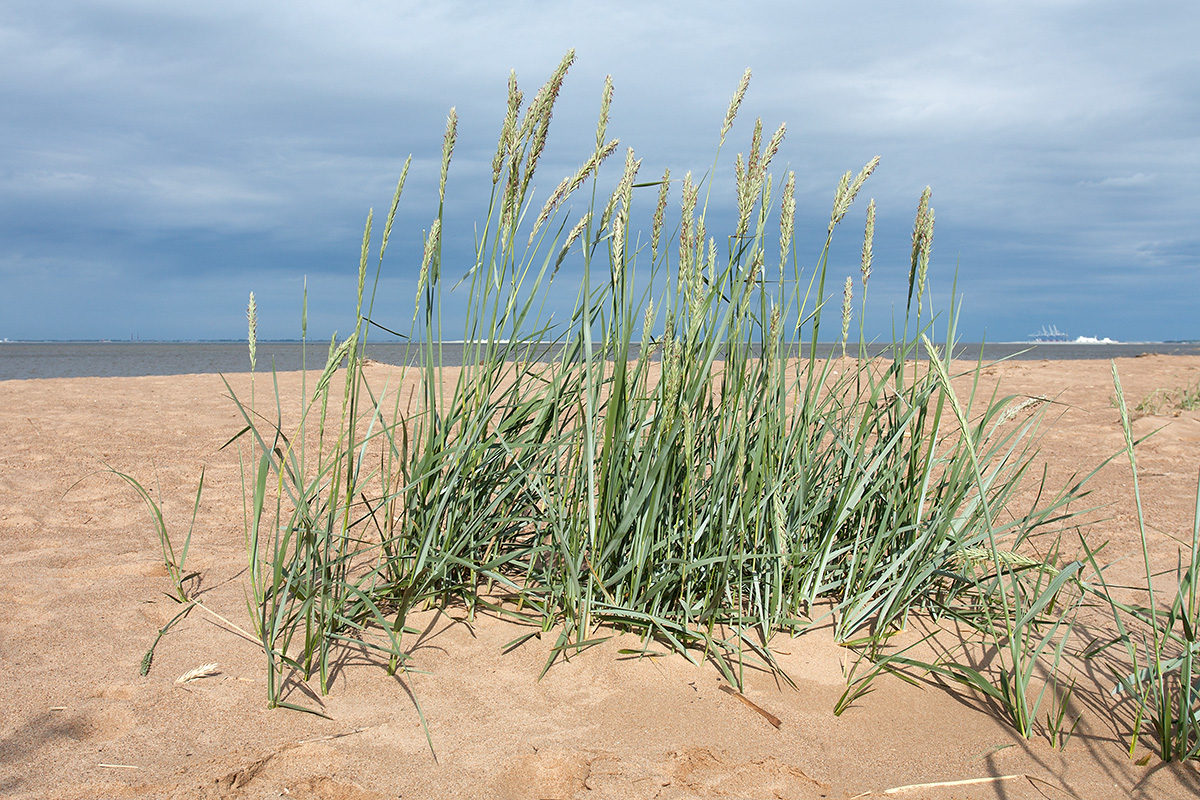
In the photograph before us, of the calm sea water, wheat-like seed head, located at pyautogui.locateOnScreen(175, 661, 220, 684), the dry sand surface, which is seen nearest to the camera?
the dry sand surface

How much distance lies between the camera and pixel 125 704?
1367mm

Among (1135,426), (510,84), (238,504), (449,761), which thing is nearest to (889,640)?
(449,761)

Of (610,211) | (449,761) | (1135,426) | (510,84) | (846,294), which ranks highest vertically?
(510,84)

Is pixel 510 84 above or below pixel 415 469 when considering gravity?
above

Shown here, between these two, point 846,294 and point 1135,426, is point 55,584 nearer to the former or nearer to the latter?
point 846,294

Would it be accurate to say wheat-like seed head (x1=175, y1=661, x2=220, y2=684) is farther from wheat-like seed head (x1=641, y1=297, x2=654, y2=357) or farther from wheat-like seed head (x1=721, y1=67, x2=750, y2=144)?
wheat-like seed head (x1=721, y1=67, x2=750, y2=144)

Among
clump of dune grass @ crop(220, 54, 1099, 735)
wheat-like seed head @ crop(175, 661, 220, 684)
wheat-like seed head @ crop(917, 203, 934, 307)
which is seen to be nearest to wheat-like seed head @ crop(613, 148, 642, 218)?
clump of dune grass @ crop(220, 54, 1099, 735)

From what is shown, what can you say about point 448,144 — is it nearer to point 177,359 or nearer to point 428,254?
point 428,254

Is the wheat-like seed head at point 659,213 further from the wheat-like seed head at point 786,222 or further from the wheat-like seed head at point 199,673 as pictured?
the wheat-like seed head at point 199,673

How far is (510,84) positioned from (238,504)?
2.03 metres

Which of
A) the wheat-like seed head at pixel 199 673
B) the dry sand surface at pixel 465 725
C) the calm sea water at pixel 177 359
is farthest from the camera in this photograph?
the calm sea water at pixel 177 359

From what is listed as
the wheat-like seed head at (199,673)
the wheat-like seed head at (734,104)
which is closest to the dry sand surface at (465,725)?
the wheat-like seed head at (199,673)

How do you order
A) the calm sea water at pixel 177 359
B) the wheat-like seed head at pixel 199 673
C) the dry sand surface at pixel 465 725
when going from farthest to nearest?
1. the calm sea water at pixel 177 359
2. the wheat-like seed head at pixel 199 673
3. the dry sand surface at pixel 465 725

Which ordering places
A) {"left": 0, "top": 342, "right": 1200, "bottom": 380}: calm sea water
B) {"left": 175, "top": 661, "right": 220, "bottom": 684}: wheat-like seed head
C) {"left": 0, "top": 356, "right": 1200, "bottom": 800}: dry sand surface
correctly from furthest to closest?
1. {"left": 0, "top": 342, "right": 1200, "bottom": 380}: calm sea water
2. {"left": 175, "top": 661, "right": 220, "bottom": 684}: wheat-like seed head
3. {"left": 0, "top": 356, "right": 1200, "bottom": 800}: dry sand surface
